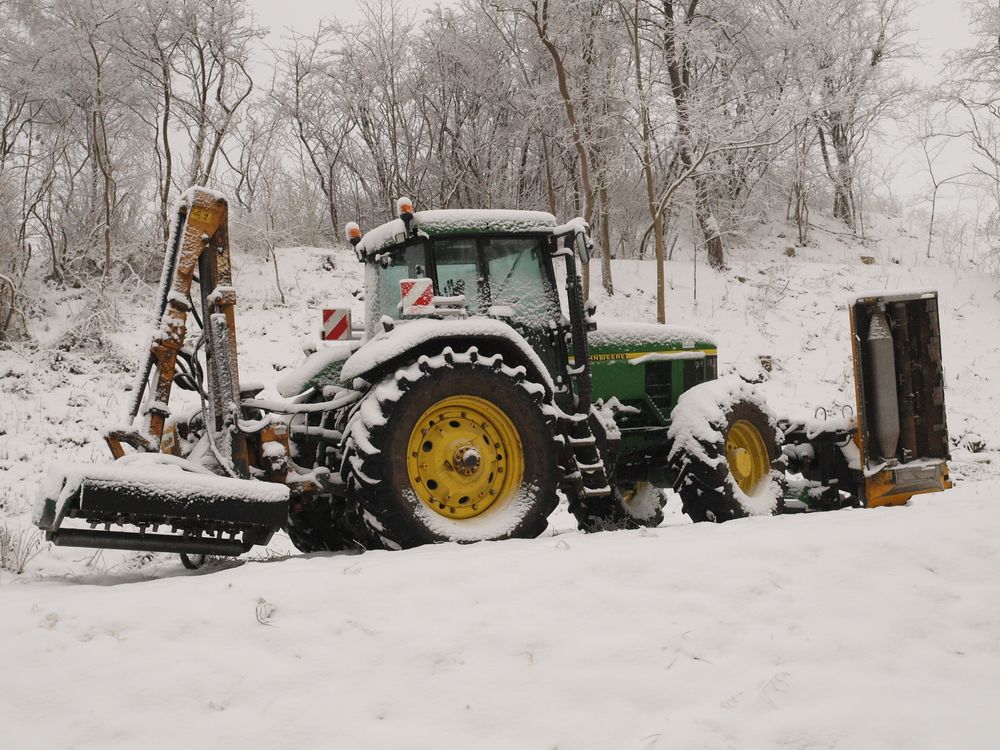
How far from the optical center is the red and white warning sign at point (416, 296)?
4.66 metres

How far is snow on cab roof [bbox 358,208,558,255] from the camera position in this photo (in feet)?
17.0

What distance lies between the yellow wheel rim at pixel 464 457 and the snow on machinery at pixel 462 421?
1 centimetres

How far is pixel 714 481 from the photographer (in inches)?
225

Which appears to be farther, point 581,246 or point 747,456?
point 747,456

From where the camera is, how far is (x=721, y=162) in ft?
61.0

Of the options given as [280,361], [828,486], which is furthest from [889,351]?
[280,361]

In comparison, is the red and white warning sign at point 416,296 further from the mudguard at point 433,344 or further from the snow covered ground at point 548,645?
the snow covered ground at point 548,645

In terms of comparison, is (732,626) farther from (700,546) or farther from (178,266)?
(178,266)

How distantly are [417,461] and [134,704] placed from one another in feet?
7.34

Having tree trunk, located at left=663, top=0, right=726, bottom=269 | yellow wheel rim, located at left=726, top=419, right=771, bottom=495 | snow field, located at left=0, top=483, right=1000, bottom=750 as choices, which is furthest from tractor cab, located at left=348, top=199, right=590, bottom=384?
tree trunk, located at left=663, top=0, right=726, bottom=269

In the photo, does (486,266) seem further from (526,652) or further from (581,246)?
(526,652)

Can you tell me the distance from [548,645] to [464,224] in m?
3.09

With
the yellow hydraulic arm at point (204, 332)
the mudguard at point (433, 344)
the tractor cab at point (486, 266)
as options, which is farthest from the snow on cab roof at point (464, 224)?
the yellow hydraulic arm at point (204, 332)

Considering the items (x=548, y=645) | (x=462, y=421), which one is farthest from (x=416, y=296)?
(x=548, y=645)
